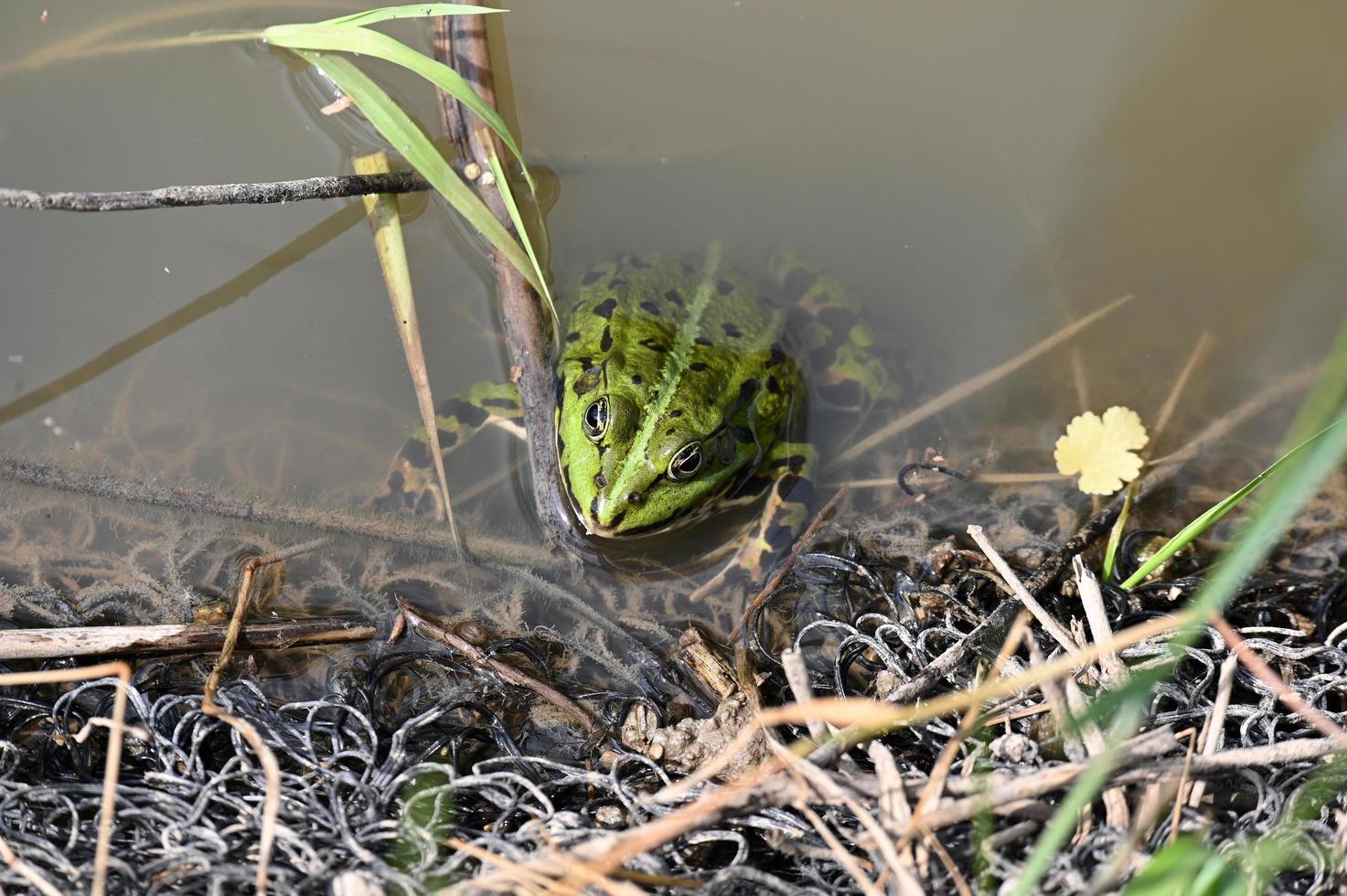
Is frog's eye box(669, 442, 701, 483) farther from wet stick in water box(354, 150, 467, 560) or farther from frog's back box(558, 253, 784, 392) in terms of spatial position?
wet stick in water box(354, 150, 467, 560)

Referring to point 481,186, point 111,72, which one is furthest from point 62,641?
point 111,72

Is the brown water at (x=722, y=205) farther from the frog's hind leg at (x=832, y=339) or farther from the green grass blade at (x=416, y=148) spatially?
the green grass blade at (x=416, y=148)

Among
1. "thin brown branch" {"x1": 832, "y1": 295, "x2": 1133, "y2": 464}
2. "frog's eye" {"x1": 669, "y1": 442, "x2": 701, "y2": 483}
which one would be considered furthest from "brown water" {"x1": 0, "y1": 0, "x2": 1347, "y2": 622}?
"frog's eye" {"x1": 669, "y1": 442, "x2": 701, "y2": 483}

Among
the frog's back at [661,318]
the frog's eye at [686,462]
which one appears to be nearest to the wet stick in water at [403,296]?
the frog's back at [661,318]

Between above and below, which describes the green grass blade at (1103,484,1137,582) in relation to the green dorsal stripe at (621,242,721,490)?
below

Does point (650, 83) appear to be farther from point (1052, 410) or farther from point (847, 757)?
point (847, 757)
